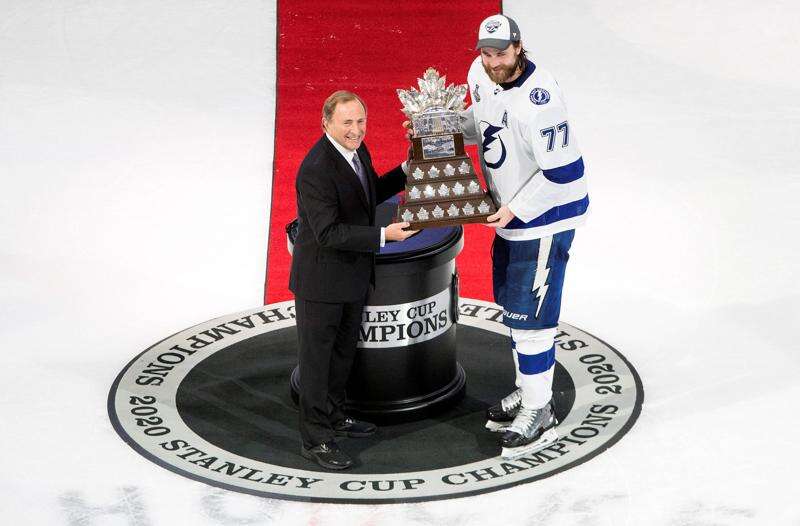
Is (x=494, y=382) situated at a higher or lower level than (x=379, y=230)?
lower

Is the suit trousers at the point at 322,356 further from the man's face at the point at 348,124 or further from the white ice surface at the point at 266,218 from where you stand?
the man's face at the point at 348,124

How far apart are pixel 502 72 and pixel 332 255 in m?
1.02

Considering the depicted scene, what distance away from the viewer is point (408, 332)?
18.1ft

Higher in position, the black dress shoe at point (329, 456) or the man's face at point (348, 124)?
the man's face at point (348, 124)

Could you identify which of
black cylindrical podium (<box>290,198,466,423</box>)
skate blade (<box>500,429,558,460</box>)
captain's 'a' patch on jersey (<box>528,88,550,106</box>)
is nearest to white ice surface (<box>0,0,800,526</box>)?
skate blade (<box>500,429,558,460</box>)

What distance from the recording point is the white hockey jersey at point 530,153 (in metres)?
4.98

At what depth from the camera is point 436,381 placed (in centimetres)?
570

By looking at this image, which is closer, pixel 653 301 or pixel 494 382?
pixel 494 382

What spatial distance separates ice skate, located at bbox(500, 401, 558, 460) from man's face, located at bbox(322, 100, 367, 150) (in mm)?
1410

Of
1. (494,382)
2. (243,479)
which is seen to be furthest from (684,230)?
(243,479)

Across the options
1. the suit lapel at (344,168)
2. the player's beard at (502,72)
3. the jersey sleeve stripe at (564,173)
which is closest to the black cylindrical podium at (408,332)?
the suit lapel at (344,168)

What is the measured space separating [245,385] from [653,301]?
237cm

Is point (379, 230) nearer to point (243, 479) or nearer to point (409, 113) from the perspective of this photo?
point (409, 113)

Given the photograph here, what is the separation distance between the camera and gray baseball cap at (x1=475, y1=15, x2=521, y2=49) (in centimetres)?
492
